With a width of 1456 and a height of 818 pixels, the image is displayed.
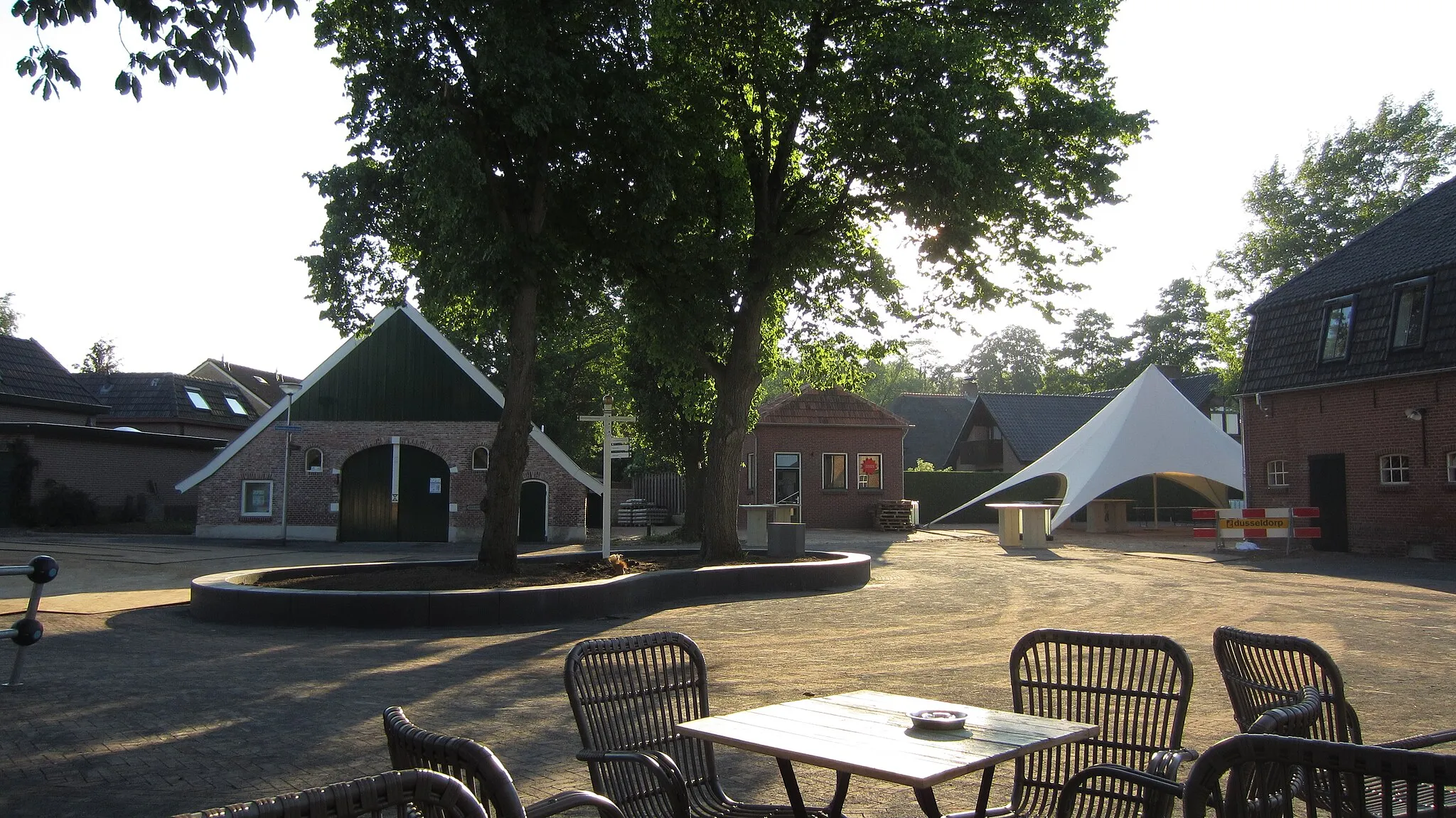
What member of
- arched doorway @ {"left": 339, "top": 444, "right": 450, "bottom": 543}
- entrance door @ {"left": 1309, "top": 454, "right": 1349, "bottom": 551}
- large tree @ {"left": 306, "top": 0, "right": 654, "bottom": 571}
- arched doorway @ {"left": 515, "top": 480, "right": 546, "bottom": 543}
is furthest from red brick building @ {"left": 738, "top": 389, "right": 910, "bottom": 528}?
large tree @ {"left": 306, "top": 0, "right": 654, "bottom": 571}

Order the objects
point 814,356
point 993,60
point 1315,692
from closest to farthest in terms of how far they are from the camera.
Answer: point 1315,692 → point 993,60 → point 814,356

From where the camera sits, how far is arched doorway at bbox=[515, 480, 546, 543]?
28.6 metres

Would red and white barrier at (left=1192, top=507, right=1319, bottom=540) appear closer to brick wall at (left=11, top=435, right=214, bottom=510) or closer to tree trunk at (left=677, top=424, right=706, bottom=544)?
tree trunk at (left=677, top=424, right=706, bottom=544)

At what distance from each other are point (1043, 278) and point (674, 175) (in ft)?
22.1

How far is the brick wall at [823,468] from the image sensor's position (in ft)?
117

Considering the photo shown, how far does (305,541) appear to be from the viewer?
27.6 meters

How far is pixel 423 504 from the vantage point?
1121 inches

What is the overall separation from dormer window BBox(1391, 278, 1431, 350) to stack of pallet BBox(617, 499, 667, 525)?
24627 millimetres

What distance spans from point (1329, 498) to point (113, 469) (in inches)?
1360

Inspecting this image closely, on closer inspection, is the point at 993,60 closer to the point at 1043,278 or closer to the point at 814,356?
the point at 1043,278

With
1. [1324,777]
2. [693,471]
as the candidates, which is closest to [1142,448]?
[693,471]

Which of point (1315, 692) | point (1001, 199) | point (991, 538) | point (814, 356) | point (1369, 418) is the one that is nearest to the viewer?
point (1315, 692)

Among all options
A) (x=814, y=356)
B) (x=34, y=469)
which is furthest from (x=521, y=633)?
(x=34, y=469)

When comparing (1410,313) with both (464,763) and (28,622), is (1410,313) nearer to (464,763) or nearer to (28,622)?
(28,622)
